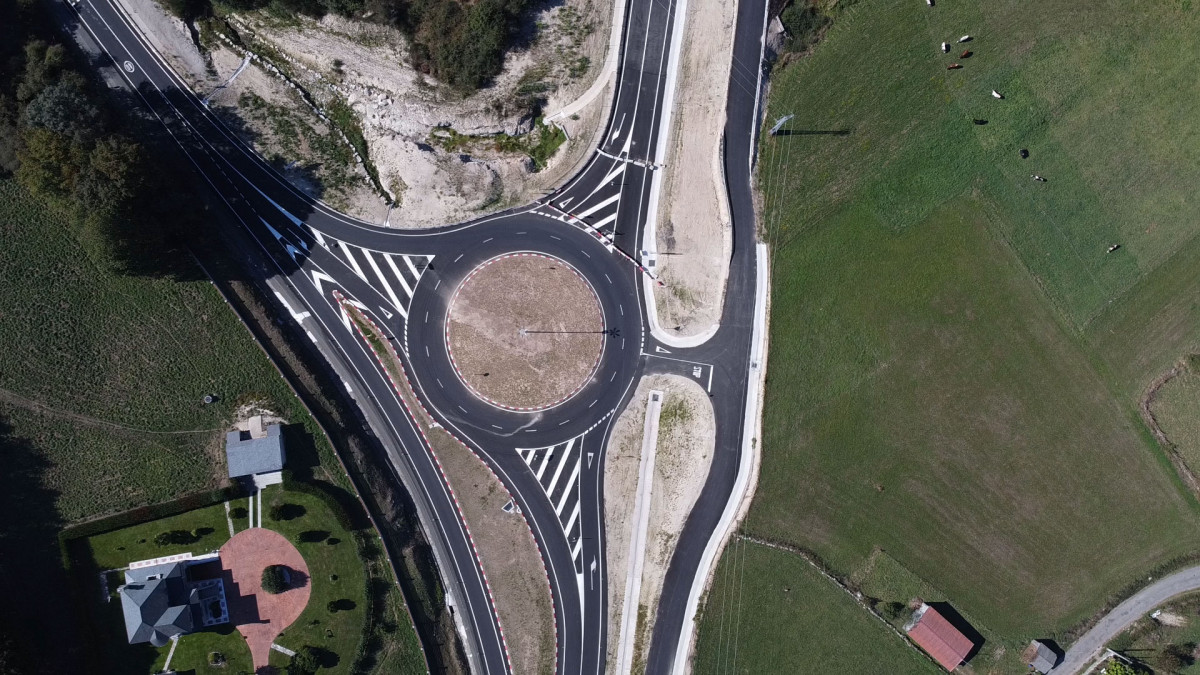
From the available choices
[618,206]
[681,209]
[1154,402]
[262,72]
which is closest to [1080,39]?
[1154,402]

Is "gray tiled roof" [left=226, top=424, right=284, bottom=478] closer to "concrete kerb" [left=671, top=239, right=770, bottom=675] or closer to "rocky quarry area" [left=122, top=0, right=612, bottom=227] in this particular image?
"rocky quarry area" [left=122, top=0, right=612, bottom=227]

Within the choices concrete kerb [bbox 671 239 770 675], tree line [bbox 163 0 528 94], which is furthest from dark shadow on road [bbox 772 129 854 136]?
tree line [bbox 163 0 528 94]

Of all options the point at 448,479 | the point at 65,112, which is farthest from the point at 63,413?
the point at 448,479

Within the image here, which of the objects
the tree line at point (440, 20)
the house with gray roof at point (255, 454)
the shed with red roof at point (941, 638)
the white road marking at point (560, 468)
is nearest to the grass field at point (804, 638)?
the shed with red roof at point (941, 638)

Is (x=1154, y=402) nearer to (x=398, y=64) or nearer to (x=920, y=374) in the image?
(x=920, y=374)

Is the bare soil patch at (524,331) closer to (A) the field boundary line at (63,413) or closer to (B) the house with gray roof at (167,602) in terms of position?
(A) the field boundary line at (63,413)

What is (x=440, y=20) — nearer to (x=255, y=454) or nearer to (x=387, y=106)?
(x=387, y=106)
